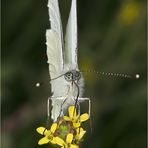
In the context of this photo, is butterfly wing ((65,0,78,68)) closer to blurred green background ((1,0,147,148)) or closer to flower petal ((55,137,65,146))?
flower petal ((55,137,65,146))

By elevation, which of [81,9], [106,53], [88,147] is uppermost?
[81,9]

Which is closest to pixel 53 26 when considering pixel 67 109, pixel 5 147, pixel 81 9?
pixel 67 109

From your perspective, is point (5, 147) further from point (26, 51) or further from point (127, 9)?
point (127, 9)

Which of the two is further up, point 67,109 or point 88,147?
point 67,109

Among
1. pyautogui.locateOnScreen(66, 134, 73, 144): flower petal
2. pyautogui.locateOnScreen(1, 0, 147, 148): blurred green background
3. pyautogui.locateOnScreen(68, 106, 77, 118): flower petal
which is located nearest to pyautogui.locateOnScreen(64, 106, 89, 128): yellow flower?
pyautogui.locateOnScreen(68, 106, 77, 118): flower petal

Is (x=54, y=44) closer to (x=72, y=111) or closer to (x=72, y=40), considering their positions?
(x=72, y=40)

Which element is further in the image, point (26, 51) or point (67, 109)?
point (26, 51)
